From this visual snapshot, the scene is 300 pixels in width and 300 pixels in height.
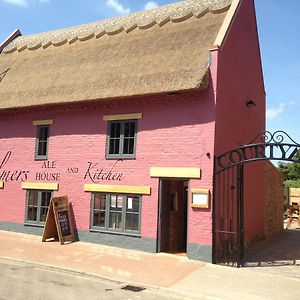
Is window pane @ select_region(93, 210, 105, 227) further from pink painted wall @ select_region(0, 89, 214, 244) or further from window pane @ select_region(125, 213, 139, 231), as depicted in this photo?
window pane @ select_region(125, 213, 139, 231)

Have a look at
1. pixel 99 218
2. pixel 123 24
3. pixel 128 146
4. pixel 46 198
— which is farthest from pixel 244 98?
pixel 46 198

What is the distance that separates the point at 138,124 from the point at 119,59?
2938 millimetres

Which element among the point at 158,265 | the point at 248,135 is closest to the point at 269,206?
the point at 248,135

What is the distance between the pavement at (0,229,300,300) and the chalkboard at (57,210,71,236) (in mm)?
527

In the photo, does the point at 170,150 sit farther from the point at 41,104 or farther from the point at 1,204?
the point at 1,204

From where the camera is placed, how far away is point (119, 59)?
49.4ft

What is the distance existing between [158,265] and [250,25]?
33.5 feet

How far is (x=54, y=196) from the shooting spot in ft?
50.1

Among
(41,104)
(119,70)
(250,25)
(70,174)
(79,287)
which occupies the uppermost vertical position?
(250,25)

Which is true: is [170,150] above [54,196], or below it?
above

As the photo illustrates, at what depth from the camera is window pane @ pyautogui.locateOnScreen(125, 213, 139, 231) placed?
44.0 feet

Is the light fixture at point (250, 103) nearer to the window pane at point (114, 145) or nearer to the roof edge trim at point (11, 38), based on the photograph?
the window pane at point (114, 145)

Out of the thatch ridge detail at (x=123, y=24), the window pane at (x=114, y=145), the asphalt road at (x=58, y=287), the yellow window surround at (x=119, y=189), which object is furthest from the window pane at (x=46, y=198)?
the thatch ridge detail at (x=123, y=24)

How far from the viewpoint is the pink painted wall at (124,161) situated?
40.7 feet
